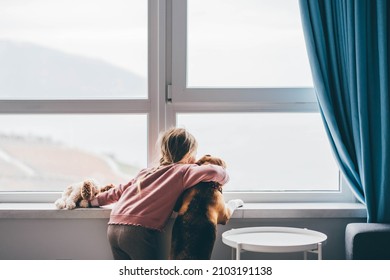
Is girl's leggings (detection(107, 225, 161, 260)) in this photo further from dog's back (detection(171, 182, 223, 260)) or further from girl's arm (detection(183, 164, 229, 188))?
girl's arm (detection(183, 164, 229, 188))

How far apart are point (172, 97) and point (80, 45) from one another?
0.55m

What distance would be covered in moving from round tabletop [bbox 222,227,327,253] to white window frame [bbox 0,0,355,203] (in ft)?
1.04

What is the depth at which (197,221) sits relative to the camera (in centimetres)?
230

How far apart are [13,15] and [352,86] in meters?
1.75

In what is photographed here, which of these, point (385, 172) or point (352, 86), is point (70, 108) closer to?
point (352, 86)

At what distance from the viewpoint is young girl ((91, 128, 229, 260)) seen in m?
2.32

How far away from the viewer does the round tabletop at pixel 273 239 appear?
2211mm

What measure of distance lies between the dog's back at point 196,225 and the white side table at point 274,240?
121 mm

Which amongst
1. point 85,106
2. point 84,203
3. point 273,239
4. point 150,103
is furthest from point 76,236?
point 273,239

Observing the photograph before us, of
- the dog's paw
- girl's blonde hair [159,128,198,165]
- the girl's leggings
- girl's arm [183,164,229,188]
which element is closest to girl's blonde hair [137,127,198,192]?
girl's blonde hair [159,128,198,165]

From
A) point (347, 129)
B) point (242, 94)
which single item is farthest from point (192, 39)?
point (347, 129)

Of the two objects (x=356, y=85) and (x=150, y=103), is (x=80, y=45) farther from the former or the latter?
(x=356, y=85)

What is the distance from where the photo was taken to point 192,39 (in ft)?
9.21

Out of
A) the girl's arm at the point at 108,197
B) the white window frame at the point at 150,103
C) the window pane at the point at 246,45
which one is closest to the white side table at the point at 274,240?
the girl's arm at the point at 108,197
